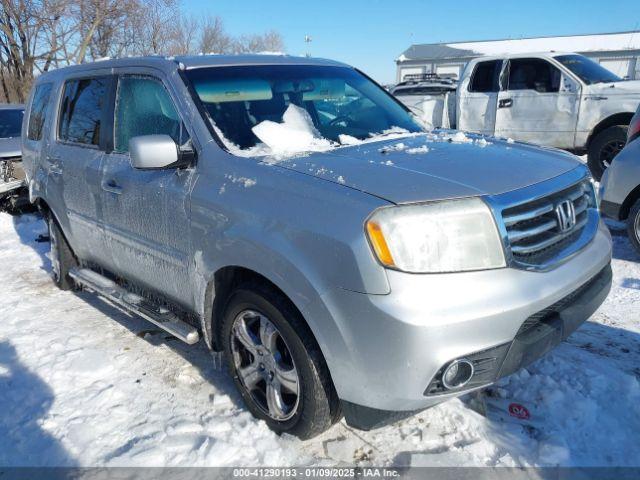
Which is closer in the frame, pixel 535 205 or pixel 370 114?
pixel 535 205

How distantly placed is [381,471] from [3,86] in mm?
23090

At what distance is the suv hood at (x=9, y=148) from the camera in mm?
7624

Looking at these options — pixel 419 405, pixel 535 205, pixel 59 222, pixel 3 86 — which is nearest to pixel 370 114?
pixel 535 205

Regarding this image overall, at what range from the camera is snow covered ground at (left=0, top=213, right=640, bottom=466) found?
2.51 m

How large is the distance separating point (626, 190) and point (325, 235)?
12.8 ft

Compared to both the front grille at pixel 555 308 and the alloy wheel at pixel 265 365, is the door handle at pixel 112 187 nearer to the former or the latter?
the alloy wheel at pixel 265 365

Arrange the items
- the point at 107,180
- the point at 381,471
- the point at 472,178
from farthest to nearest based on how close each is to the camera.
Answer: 1. the point at 107,180
2. the point at 381,471
3. the point at 472,178

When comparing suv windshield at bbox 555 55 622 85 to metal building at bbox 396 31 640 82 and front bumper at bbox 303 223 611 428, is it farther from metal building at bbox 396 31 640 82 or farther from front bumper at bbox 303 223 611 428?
metal building at bbox 396 31 640 82

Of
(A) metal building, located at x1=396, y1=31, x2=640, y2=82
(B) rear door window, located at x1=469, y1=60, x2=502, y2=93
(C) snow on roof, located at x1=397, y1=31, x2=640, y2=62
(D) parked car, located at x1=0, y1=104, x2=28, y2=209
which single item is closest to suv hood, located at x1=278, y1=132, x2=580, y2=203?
(D) parked car, located at x1=0, y1=104, x2=28, y2=209

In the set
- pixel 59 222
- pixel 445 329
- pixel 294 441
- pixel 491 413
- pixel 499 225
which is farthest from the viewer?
pixel 59 222

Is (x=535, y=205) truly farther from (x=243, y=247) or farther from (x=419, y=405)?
(x=243, y=247)

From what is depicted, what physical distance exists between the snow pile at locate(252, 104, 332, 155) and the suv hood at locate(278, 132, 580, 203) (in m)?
0.17

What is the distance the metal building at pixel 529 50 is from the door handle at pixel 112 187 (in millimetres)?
36275

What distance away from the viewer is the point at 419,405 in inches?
83.7
